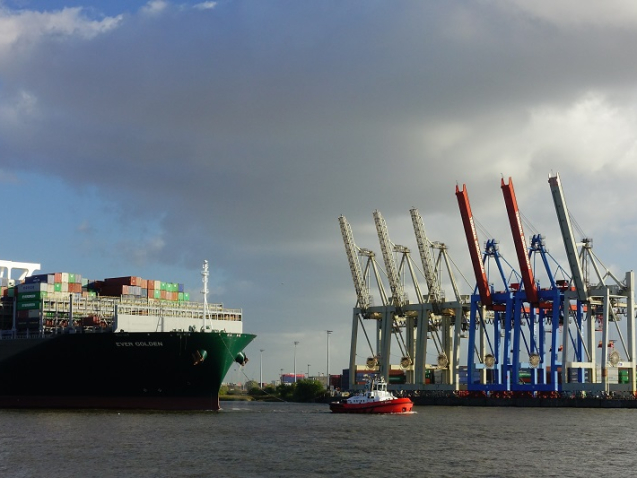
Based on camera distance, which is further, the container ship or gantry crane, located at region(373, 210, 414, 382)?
gantry crane, located at region(373, 210, 414, 382)

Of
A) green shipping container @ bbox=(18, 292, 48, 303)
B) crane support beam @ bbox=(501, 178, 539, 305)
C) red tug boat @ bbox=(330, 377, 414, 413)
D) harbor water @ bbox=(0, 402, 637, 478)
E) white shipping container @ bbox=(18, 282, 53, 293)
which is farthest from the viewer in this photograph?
crane support beam @ bbox=(501, 178, 539, 305)

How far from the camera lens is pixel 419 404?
374ft

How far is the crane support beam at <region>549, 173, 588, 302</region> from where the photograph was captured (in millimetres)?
96875

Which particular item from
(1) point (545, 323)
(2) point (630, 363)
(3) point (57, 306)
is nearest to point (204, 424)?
(3) point (57, 306)

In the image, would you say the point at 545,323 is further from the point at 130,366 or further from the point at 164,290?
the point at 130,366

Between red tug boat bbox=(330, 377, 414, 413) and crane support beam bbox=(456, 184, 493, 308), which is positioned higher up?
crane support beam bbox=(456, 184, 493, 308)

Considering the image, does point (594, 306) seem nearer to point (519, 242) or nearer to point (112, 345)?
point (519, 242)

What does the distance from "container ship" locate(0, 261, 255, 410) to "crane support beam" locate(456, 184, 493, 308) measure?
1404 inches

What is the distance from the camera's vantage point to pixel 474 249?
110 metres

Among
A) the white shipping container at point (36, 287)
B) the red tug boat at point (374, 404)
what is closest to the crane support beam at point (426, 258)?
the red tug boat at point (374, 404)

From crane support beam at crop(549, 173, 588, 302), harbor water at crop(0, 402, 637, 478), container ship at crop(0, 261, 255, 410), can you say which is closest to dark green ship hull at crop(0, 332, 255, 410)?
container ship at crop(0, 261, 255, 410)

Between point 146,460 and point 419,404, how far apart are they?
238ft

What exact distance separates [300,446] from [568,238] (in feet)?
176

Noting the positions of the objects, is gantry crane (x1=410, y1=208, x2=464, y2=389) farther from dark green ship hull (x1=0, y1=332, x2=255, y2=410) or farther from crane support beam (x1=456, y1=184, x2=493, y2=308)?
dark green ship hull (x1=0, y1=332, x2=255, y2=410)
